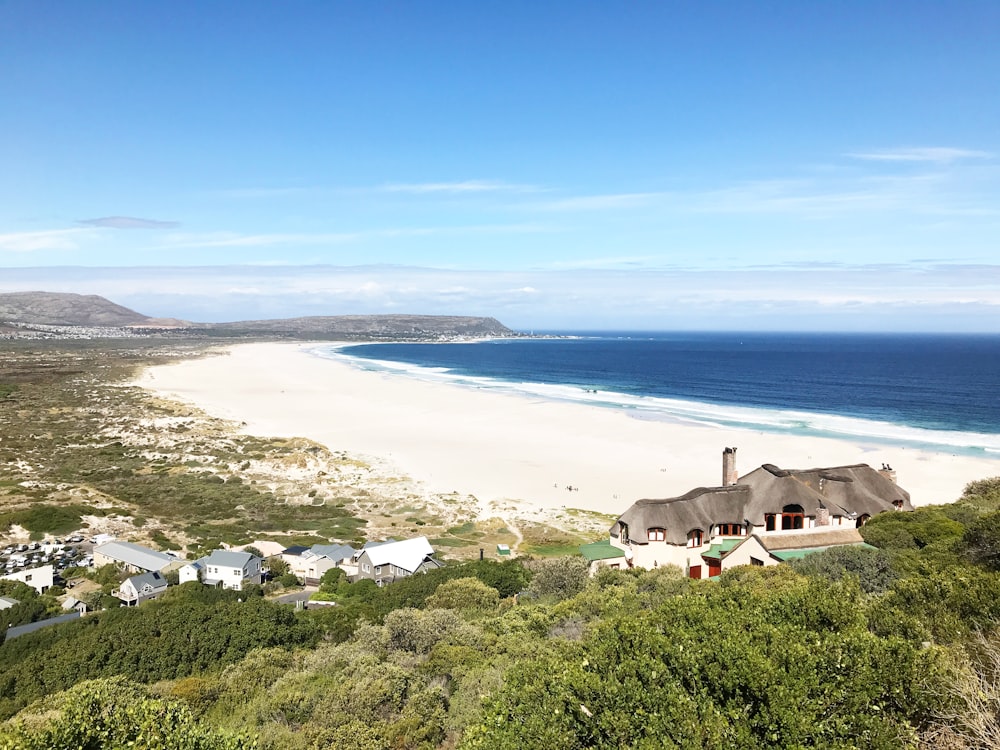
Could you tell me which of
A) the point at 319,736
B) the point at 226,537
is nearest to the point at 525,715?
the point at 319,736

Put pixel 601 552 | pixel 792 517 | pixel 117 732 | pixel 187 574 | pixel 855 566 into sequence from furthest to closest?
1. pixel 187 574
2. pixel 601 552
3. pixel 792 517
4. pixel 855 566
5. pixel 117 732

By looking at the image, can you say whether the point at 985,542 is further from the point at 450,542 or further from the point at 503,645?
the point at 450,542

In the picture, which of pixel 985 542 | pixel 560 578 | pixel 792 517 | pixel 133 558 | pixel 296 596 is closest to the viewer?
pixel 985 542

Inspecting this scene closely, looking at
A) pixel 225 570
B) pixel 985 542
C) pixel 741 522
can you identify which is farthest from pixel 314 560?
pixel 985 542

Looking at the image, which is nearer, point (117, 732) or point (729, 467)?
point (117, 732)

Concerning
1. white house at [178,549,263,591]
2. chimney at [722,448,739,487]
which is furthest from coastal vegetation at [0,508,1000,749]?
chimney at [722,448,739,487]

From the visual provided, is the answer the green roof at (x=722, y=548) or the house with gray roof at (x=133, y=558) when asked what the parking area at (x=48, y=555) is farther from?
the green roof at (x=722, y=548)

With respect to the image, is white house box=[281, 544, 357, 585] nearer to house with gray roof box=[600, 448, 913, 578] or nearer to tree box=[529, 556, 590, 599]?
tree box=[529, 556, 590, 599]
